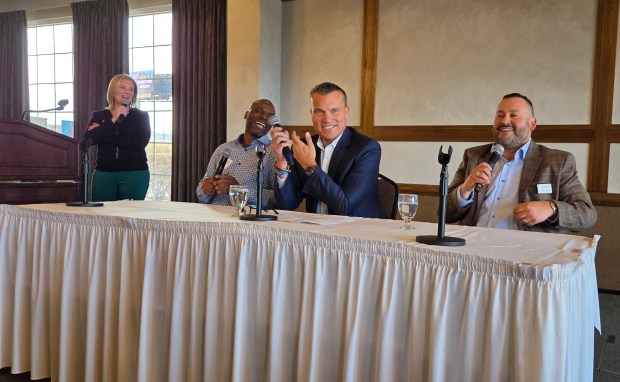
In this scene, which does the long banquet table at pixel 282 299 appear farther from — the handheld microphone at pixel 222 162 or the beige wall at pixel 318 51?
the beige wall at pixel 318 51

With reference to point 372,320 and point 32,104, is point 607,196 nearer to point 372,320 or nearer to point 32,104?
point 372,320

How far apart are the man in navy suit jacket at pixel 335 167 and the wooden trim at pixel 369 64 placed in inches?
87.2

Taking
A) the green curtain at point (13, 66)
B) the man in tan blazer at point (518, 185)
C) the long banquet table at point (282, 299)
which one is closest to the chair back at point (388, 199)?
the man in tan blazer at point (518, 185)

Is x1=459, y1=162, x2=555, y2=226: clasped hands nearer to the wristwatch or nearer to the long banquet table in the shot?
the long banquet table

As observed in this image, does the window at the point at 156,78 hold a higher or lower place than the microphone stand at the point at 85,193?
higher

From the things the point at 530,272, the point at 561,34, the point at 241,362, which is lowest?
the point at 241,362

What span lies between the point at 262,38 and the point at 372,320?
3879mm

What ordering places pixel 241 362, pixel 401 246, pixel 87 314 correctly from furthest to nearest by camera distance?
pixel 87 314 < pixel 241 362 < pixel 401 246

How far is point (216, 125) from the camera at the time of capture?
500 cm

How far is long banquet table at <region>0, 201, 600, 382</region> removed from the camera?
1.06m

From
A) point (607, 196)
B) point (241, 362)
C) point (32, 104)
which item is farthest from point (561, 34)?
point (32, 104)

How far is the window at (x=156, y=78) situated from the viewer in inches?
218

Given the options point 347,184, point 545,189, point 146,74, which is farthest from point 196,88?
point 545,189

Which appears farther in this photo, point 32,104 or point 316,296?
point 32,104
